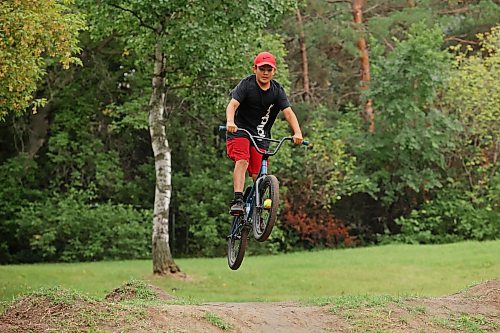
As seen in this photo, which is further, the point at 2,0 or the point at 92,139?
the point at 92,139

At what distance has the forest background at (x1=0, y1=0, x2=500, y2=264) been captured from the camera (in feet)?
81.3

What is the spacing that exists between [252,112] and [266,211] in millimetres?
1130

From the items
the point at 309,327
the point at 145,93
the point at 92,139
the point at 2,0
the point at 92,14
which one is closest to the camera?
the point at 309,327

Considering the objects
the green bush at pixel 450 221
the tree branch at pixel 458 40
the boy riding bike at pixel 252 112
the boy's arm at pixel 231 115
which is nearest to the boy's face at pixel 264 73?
the boy riding bike at pixel 252 112

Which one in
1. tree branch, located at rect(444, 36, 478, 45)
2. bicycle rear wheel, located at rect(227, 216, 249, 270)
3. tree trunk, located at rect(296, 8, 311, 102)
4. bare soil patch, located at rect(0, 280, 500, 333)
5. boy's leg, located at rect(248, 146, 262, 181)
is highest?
tree branch, located at rect(444, 36, 478, 45)

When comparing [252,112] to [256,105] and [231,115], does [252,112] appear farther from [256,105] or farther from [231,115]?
[231,115]

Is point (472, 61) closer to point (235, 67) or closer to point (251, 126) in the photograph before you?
point (235, 67)

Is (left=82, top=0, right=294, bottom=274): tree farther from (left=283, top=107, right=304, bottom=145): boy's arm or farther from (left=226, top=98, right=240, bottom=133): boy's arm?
(left=226, top=98, right=240, bottom=133): boy's arm

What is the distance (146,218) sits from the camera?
82.9 ft

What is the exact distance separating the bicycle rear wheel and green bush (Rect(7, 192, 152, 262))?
14.1m

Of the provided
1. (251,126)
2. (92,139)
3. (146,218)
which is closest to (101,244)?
(146,218)

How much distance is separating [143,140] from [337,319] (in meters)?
18.3

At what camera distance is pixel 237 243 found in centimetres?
1060

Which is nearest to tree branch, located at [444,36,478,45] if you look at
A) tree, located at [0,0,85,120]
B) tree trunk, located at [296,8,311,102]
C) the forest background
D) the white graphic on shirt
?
the forest background
